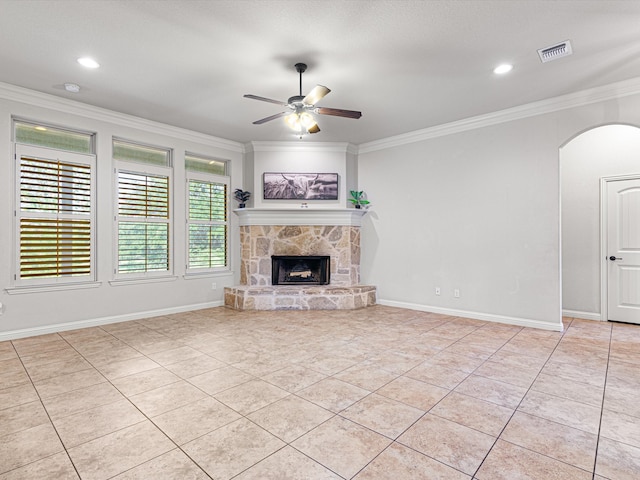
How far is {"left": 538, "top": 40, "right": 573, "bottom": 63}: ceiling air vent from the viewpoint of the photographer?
312cm

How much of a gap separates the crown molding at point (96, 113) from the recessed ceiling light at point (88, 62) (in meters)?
1.18

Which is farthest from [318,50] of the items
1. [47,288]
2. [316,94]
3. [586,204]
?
[586,204]

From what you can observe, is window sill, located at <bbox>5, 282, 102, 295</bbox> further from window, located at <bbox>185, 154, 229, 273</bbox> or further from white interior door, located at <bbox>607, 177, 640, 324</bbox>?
white interior door, located at <bbox>607, 177, 640, 324</bbox>

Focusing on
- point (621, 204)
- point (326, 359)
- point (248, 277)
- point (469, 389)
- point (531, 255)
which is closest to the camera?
point (469, 389)

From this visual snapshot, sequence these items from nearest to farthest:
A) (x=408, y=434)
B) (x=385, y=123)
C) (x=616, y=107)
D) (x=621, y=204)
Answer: (x=408, y=434)
(x=616, y=107)
(x=621, y=204)
(x=385, y=123)

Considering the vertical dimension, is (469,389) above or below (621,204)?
below

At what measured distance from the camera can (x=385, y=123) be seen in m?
5.20

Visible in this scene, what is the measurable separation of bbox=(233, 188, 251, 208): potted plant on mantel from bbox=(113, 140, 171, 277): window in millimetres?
1148

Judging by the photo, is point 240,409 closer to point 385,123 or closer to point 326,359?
point 326,359

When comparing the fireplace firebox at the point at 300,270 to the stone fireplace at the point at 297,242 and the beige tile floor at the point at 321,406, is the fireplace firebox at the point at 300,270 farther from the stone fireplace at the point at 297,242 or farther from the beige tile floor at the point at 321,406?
the beige tile floor at the point at 321,406

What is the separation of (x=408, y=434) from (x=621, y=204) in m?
4.93

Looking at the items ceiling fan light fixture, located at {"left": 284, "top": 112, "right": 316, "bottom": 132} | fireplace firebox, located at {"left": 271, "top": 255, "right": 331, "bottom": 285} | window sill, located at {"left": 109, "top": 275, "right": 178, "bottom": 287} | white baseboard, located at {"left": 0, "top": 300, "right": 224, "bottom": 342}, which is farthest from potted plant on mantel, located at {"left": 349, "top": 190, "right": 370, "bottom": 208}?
window sill, located at {"left": 109, "top": 275, "right": 178, "bottom": 287}

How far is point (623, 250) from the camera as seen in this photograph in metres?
4.84

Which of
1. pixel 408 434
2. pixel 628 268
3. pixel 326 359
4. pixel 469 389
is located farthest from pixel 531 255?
pixel 408 434
